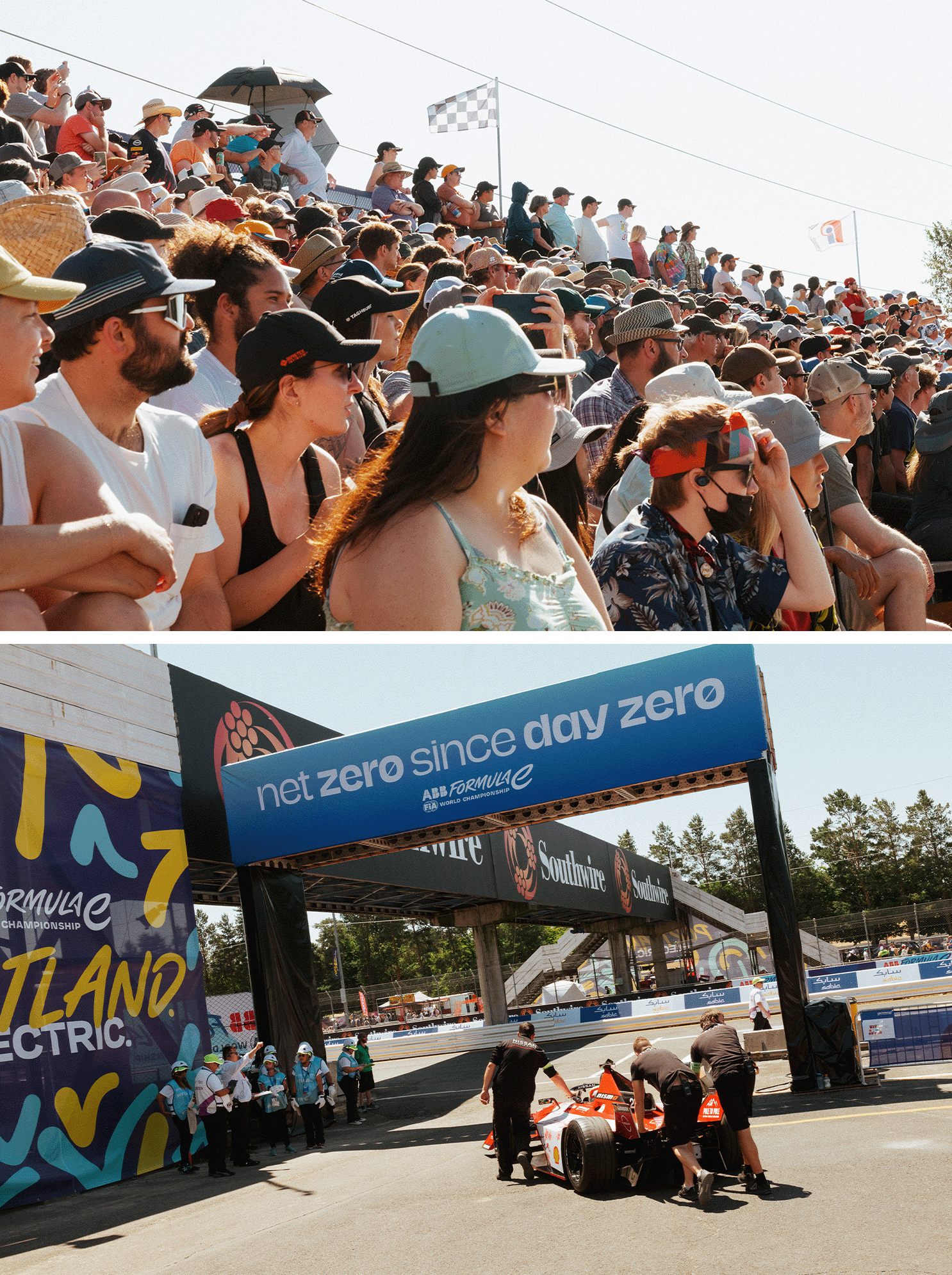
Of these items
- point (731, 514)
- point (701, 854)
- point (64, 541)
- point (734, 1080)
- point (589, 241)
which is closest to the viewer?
point (64, 541)

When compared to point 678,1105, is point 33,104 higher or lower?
higher

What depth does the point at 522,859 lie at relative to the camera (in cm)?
2369

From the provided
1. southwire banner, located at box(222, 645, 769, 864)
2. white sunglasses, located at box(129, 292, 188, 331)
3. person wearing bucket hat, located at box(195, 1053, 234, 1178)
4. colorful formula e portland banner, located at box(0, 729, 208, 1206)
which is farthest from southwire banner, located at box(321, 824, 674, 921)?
white sunglasses, located at box(129, 292, 188, 331)

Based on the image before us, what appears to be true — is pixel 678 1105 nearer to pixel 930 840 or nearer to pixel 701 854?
pixel 930 840

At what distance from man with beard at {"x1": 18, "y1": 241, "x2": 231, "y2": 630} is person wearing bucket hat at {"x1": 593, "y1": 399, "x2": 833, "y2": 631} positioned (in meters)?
1.03

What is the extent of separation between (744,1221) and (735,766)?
4619 mm

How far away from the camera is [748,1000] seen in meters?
23.5

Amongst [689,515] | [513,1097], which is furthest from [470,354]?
[513,1097]

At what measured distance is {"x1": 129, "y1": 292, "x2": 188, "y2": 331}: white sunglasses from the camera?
2387mm

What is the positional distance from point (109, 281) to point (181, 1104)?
392 inches

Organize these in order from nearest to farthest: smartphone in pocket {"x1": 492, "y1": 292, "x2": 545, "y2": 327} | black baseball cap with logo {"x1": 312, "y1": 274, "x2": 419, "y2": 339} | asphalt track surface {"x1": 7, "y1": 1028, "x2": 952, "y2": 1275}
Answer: smartphone in pocket {"x1": 492, "y1": 292, "x2": 545, "y2": 327}
black baseball cap with logo {"x1": 312, "y1": 274, "x2": 419, "y2": 339}
asphalt track surface {"x1": 7, "y1": 1028, "x2": 952, "y2": 1275}

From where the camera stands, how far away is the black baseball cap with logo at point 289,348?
278cm

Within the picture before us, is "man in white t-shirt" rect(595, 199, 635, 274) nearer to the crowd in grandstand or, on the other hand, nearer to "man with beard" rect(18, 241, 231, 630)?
the crowd in grandstand

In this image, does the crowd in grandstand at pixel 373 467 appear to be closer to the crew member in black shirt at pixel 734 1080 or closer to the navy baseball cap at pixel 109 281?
the navy baseball cap at pixel 109 281
